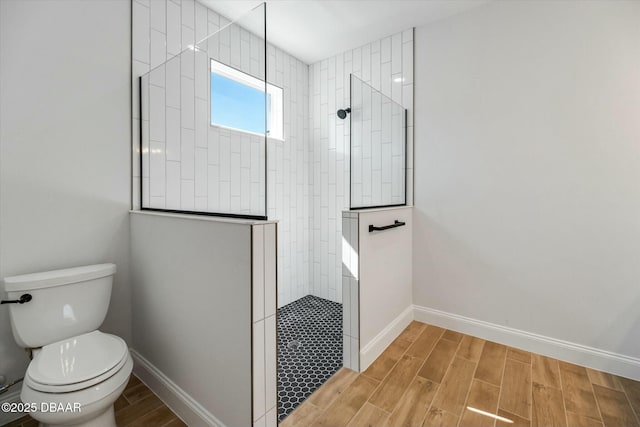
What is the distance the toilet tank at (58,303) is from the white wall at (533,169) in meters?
2.30

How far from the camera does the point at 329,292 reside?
3.08m

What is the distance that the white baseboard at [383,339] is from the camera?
1.83 meters

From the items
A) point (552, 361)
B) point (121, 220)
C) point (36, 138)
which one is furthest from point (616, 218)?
point (36, 138)

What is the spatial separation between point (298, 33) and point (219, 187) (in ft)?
5.99

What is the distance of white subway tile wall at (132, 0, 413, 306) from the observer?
1.41 meters

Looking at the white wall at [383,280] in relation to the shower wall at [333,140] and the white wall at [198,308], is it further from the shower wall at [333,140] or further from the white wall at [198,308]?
the white wall at [198,308]

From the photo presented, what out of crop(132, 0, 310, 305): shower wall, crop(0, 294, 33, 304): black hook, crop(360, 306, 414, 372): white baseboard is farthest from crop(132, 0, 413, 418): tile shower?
crop(0, 294, 33, 304): black hook

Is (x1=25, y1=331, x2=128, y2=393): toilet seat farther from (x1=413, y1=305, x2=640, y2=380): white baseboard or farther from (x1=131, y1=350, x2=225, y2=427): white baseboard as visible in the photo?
(x1=413, y1=305, x2=640, y2=380): white baseboard

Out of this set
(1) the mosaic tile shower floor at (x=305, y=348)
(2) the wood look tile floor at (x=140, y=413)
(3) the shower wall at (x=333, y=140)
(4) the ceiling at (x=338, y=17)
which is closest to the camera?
(2) the wood look tile floor at (x=140, y=413)

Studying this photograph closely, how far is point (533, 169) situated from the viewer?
2.01m

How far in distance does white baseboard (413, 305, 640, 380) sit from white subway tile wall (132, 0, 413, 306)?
3.33 feet

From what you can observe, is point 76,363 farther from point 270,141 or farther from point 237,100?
point 270,141

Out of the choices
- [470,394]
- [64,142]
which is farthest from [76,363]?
[470,394]

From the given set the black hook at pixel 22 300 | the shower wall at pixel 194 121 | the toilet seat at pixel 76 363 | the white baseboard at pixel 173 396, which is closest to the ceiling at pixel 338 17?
the shower wall at pixel 194 121
